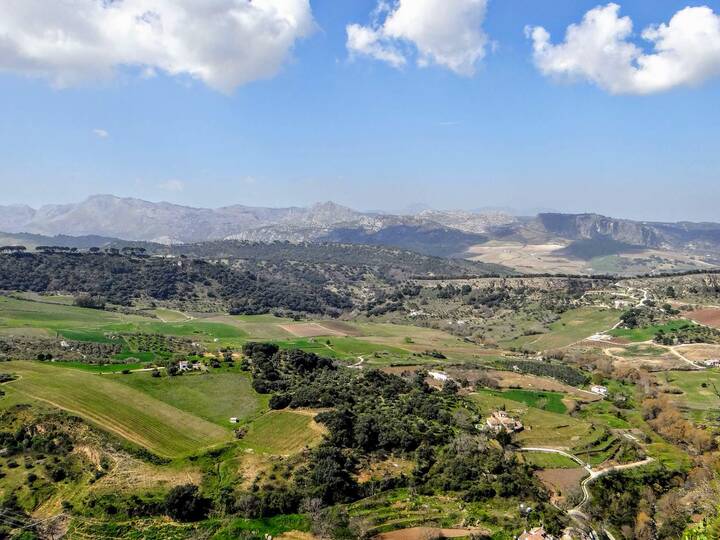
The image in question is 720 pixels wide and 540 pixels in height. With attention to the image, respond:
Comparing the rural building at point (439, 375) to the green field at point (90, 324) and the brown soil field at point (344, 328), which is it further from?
the brown soil field at point (344, 328)

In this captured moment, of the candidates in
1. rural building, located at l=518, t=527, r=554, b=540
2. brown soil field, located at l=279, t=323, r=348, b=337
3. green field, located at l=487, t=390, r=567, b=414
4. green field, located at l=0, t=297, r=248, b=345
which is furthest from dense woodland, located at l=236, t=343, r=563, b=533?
brown soil field, located at l=279, t=323, r=348, b=337

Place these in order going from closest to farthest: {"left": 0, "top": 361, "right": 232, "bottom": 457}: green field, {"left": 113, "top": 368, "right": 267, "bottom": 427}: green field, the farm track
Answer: the farm track < {"left": 0, "top": 361, "right": 232, "bottom": 457}: green field < {"left": 113, "top": 368, "right": 267, "bottom": 427}: green field

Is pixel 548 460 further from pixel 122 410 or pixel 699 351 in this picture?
pixel 699 351

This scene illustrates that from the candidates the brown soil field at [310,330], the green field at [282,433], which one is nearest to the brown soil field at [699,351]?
the brown soil field at [310,330]

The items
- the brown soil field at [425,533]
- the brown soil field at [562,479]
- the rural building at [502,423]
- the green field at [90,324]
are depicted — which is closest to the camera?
the brown soil field at [425,533]

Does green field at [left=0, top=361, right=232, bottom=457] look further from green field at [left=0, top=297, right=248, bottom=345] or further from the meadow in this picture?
green field at [left=0, top=297, right=248, bottom=345]

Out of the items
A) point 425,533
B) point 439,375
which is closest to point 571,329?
point 439,375

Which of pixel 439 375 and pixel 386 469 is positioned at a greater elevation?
pixel 386 469
